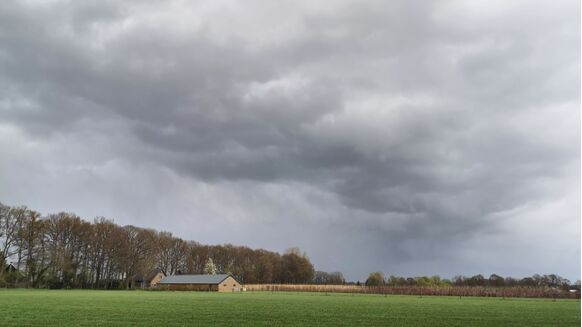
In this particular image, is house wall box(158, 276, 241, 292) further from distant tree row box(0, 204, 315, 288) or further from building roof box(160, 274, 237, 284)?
distant tree row box(0, 204, 315, 288)

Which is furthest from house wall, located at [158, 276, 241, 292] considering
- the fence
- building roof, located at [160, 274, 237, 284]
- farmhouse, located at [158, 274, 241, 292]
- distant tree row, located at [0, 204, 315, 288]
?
the fence

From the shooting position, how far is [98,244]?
129500 mm

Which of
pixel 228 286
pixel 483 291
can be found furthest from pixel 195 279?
pixel 483 291

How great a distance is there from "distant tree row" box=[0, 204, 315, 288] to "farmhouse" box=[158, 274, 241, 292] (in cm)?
1158

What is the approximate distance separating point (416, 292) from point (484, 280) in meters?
78.5

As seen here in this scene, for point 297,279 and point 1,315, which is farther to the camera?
point 297,279

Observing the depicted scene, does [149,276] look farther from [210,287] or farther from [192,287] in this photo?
[210,287]

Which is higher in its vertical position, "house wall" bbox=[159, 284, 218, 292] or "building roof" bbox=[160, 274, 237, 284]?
"building roof" bbox=[160, 274, 237, 284]

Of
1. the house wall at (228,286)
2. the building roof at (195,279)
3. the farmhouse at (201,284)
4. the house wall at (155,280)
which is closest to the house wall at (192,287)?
the farmhouse at (201,284)

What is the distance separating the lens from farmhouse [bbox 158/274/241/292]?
124500 millimetres

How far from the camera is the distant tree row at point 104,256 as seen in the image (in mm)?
111181

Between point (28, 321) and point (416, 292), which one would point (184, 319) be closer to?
point (28, 321)

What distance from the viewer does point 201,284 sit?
127062 mm

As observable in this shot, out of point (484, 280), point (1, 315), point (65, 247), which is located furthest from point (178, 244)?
point (1, 315)
